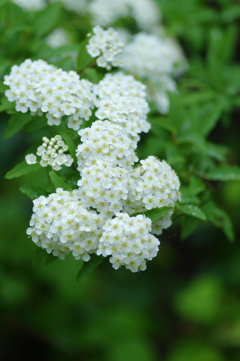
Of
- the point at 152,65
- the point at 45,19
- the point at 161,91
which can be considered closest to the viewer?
the point at 45,19

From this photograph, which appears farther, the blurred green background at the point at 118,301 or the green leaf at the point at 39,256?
the blurred green background at the point at 118,301

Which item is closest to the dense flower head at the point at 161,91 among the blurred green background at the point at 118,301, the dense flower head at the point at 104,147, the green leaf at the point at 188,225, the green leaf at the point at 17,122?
the blurred green background at the point at 118,301

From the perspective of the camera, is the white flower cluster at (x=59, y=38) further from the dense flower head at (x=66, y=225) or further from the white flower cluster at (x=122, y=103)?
the dense flower head at (x=66, y=225)

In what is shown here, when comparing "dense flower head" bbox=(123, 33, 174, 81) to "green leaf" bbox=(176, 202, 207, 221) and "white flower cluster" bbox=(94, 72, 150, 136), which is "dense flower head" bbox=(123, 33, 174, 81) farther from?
"green leaf" bbox=(176, 202, 207, 221)

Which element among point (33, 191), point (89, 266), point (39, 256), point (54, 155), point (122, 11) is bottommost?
point (39, 256)

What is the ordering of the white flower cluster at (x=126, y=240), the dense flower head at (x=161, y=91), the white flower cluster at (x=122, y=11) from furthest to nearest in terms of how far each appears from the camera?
the white flower cluster at (x=122, y=11)
the dense flower head at (x=161, y=91)
the white flower cluster at (x=126, y=240)

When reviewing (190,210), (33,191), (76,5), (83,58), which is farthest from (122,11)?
(33,191)

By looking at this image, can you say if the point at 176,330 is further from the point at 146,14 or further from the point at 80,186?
the point at 80,186

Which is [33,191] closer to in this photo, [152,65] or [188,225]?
[188,225]
